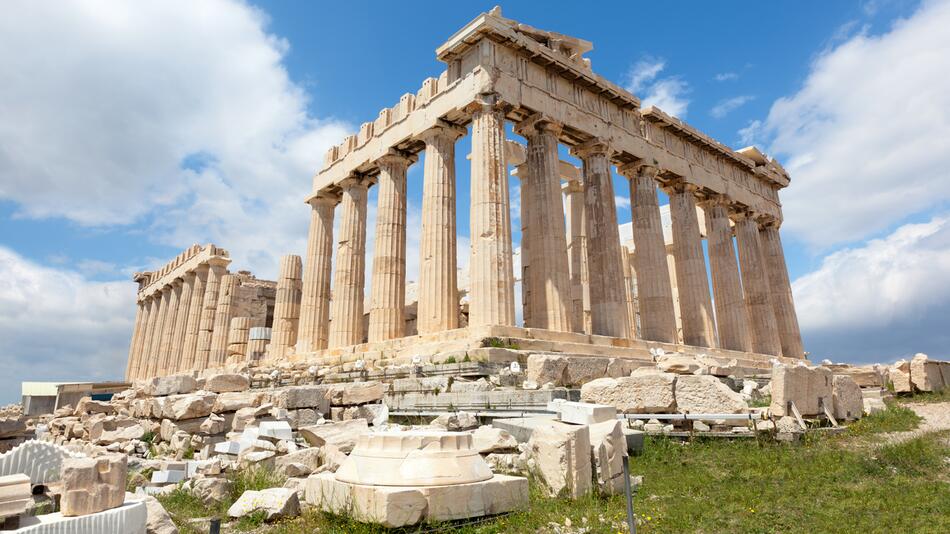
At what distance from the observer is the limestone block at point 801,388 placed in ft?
28.8

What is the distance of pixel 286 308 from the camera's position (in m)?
27.0

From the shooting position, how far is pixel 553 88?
20.5 metres

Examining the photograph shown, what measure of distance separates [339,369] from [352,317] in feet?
17.7

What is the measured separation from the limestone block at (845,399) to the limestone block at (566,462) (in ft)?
21.9

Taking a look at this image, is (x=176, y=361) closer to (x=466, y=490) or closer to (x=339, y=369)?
(x=339, y=369)

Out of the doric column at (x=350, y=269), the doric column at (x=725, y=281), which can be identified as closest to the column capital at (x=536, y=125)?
the doric column at (x=350, y=269)

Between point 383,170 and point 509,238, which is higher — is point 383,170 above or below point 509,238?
above

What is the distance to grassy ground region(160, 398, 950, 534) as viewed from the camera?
5043mm

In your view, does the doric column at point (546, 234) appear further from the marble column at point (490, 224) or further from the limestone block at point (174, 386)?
the limestone block at point (174, 386)

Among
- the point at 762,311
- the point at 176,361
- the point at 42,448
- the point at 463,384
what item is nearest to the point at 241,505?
the point at 42,448

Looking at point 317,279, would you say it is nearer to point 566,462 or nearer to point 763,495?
point 566,462

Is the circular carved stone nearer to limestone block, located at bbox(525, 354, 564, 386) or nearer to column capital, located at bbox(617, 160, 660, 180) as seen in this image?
limestone block, located at bbox(525, 354, 564, 386)

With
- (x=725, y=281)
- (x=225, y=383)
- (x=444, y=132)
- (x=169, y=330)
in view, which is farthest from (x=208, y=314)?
(x=725, y=281)

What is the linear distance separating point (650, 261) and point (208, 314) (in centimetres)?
2730
